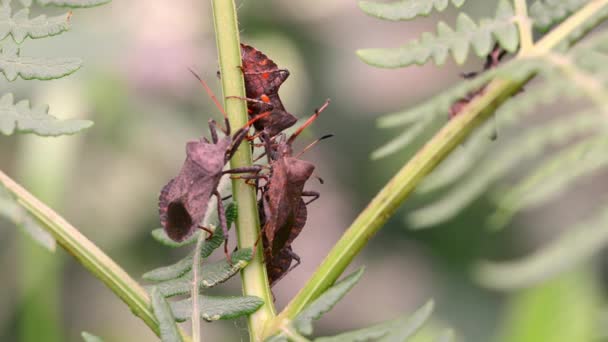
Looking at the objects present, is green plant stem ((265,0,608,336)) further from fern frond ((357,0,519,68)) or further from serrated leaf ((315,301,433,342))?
serrated leaf ((315,301,433,342))

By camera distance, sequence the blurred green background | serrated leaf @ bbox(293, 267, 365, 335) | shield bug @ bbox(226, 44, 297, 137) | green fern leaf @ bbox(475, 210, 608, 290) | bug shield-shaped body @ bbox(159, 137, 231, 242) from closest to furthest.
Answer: green fern leaf @ bbox(475, 210, 608, 290) → serrated leaf @ bbox(293, 267, 365, 335) → bug shield-shaped body @ bbox(159, 137, 231, 242) → shield bug @ bbox(226, 44, 297, 137) → the blurred green background

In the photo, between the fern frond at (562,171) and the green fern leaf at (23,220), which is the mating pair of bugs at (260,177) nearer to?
the green fern leaf at (23,220)

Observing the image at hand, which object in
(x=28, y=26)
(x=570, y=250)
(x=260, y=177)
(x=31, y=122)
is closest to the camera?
(x=570, y=250)

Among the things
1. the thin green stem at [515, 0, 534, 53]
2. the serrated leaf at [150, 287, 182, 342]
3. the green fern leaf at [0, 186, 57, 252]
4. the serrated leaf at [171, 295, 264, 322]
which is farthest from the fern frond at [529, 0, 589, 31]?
the green fern leaf at [0, 186, 57, 252]

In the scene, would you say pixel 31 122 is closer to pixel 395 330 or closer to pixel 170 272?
pixel 170 272

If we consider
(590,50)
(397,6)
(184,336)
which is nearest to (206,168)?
(184,336)

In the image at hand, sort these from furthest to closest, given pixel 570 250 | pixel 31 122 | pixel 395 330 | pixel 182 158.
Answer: pixel 182 158 → pixel 31 122 → pixel 395 330 → pixel 570 250

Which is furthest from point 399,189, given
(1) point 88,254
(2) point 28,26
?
(2) point 28,26
